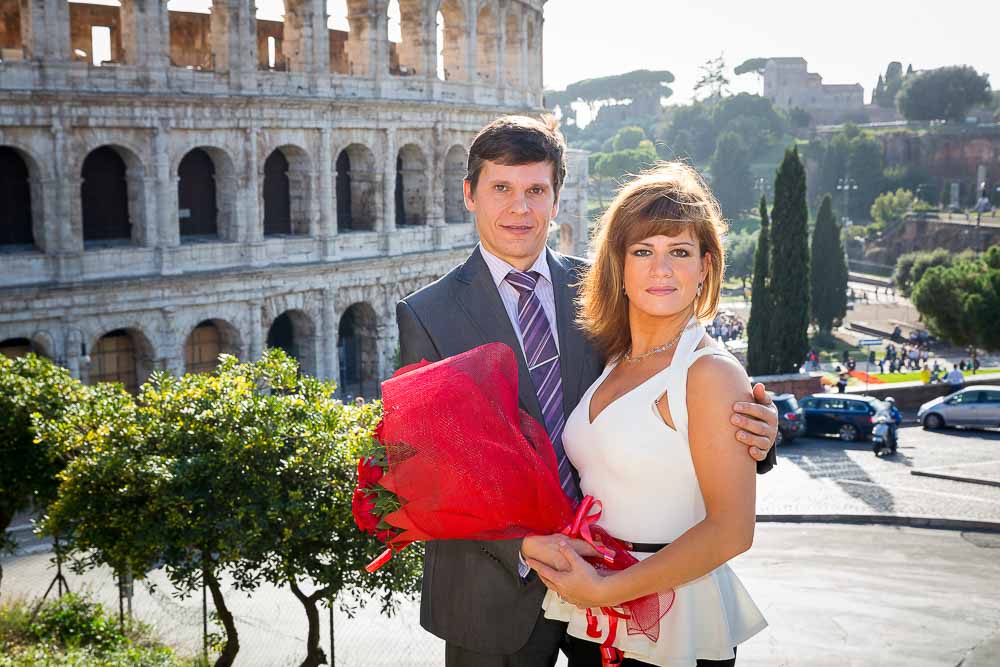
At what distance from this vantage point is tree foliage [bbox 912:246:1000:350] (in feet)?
105

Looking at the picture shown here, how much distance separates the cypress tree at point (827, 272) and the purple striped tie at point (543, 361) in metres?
46.3

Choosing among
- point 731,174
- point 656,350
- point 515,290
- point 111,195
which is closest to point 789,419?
point 111,195

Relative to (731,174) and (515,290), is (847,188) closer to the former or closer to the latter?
(731,174)

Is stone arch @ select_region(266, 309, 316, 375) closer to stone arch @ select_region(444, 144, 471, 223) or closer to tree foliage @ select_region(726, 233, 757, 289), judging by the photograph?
stone arch @ select_region(444, 144, 471, 223)

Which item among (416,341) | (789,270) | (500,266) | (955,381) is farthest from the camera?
(789,270)

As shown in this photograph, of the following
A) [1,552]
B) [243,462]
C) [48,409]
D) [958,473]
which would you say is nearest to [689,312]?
[243,462]

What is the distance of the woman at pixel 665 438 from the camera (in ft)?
11.9

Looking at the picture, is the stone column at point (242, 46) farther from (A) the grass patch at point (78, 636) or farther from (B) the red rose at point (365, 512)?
(B) the red rose at point (365, 512)

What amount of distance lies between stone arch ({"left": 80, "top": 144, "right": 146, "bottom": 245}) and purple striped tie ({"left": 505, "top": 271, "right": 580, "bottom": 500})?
19.7m

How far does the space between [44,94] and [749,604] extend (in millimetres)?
19780

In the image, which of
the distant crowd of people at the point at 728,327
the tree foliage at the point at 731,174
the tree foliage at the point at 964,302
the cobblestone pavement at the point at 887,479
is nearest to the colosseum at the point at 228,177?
the cobblestone pavement at the point at 887,479

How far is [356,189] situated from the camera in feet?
90.8

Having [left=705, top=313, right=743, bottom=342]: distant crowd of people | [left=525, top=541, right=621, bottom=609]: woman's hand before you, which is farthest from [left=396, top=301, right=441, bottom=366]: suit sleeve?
[left=705, top=313, right=743, bottom=342]: distant crowd of people

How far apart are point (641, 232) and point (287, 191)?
76.6ft
